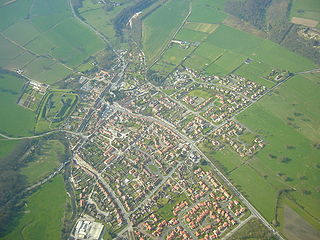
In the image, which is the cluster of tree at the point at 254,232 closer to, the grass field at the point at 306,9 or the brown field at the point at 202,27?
the brown field at the point at 202,27

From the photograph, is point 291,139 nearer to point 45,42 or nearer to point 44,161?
point 44,161

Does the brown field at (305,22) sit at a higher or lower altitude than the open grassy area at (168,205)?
higher

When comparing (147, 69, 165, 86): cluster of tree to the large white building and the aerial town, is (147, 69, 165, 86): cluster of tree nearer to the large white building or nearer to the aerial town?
the aerial town

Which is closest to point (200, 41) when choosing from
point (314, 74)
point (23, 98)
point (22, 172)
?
point (314, 74)

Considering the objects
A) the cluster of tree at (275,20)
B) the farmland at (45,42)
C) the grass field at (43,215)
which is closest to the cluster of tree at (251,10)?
the cluster of tree at (275,20)

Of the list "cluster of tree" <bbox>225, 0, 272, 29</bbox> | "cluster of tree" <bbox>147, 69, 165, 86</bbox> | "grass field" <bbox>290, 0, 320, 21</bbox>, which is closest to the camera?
"cluster of tree" <bbox>147, 69, 165, 86</bbox>

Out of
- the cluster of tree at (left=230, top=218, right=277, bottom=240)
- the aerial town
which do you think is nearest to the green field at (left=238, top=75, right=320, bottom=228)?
the aerial town

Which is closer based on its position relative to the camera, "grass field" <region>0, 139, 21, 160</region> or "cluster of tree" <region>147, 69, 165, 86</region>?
"grass field" <region>0, 139, 21, 160</region>
